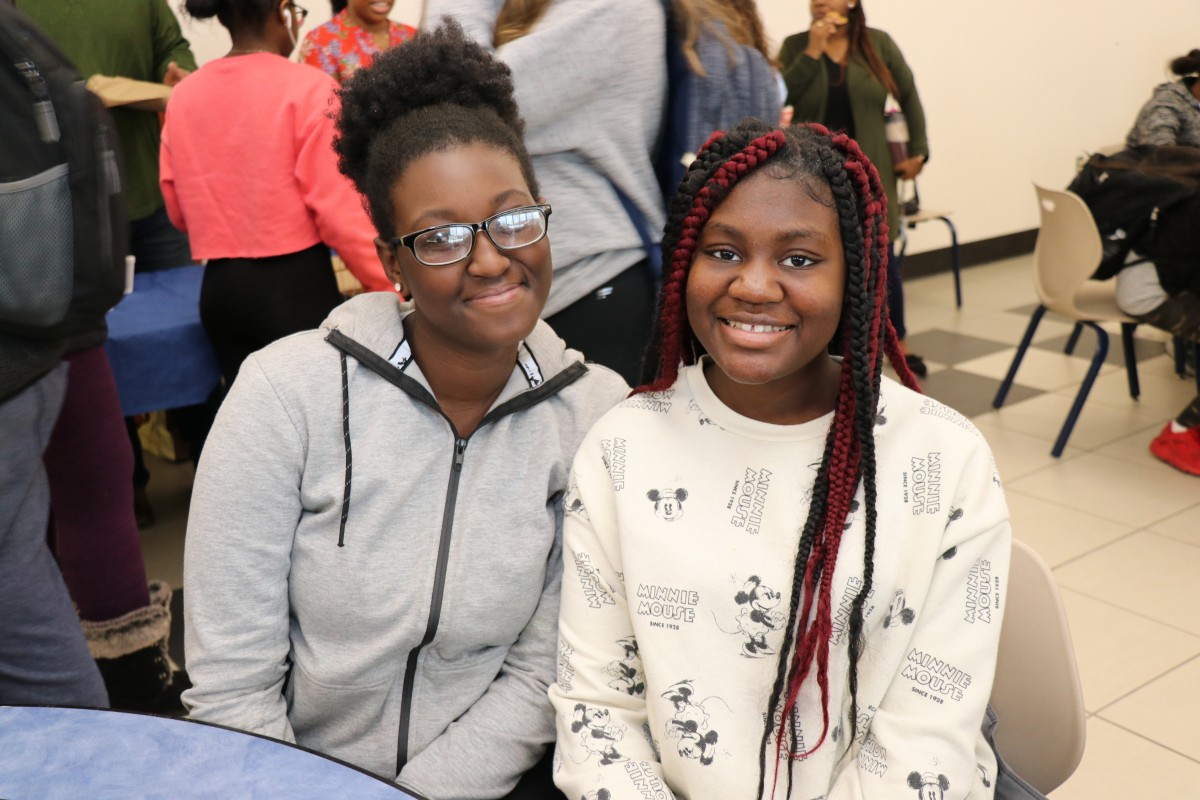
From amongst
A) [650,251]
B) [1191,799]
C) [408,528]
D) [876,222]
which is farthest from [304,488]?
[1191,799]

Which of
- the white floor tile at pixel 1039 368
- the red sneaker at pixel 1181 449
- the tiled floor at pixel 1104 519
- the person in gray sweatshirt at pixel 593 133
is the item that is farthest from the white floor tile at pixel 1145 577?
the person in gray sweatshirt at pixel 593 133

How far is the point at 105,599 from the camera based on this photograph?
2.18m

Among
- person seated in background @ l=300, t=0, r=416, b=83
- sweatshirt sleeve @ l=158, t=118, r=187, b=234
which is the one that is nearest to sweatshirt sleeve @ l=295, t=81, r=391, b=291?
sweatshirt sleeve @ l=158, t=118, r=187, b=234

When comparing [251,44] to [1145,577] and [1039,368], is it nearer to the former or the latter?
[1145,577]

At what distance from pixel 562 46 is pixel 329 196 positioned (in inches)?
36.2

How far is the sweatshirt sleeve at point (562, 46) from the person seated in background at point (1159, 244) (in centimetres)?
245

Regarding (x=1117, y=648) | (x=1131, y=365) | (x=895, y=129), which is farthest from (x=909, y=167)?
(x=1117, y=648)

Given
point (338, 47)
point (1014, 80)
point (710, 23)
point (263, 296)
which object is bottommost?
point (1014, 80)

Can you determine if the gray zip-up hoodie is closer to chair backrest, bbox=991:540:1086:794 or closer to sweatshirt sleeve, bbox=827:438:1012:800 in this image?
sweatshirt sleeve, bbox=827:438:1012:800

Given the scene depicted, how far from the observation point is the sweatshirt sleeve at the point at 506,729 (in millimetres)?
1210

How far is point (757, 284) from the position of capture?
43.5 inches

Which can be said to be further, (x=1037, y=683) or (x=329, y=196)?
(x=329, y=196)

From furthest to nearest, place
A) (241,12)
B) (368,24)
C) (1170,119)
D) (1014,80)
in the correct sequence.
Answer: (1014,80)
(1170,119)
(368,24)
(241,12)

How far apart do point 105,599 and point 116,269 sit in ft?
3.29
